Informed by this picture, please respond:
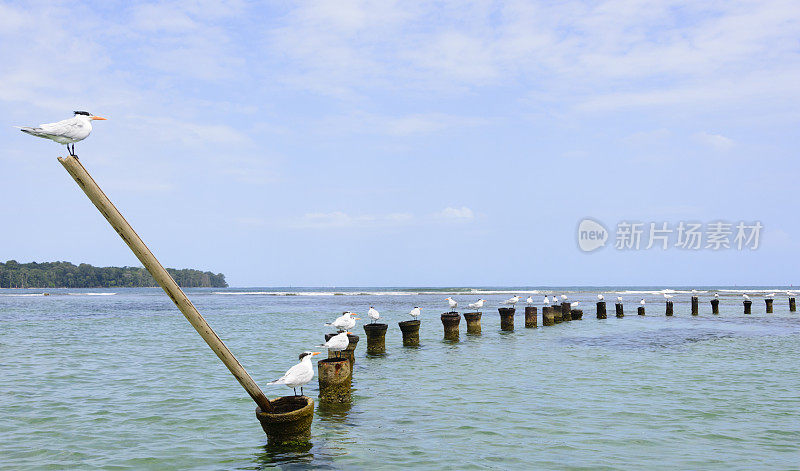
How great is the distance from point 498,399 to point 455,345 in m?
8.27

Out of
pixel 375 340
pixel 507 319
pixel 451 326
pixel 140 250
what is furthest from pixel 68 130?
pixel 507 319

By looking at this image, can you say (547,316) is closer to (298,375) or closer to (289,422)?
(298,375)

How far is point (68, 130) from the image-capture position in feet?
17.2

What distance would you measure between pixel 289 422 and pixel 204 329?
186 centimetres

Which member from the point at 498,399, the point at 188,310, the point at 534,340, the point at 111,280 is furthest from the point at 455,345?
the point at 111,280

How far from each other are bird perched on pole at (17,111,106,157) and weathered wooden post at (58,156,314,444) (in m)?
0.22

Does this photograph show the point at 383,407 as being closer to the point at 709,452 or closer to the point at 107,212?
the point at 709,452

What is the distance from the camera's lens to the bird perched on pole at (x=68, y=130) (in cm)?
505

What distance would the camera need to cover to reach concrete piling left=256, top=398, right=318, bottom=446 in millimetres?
7316

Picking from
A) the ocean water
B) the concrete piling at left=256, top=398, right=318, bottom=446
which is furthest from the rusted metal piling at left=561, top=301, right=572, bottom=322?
the concrete piling at left=256, top=398, right=318, bottom=446

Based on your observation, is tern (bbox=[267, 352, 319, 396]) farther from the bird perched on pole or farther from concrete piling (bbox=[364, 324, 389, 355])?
concrete piling (bbox=[364, 324, 389, 355])

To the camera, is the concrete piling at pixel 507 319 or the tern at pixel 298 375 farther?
the concrete piling at pixel 507 319

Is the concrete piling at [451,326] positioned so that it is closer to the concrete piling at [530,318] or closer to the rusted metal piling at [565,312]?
the concrete piling at [530,318]

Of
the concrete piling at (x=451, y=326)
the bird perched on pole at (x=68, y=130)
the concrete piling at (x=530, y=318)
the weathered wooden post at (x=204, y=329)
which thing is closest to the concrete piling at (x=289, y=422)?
the weathered wooden post at (x=204, y=329)
